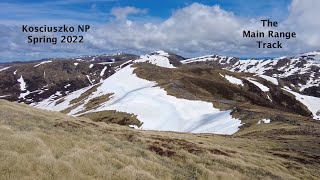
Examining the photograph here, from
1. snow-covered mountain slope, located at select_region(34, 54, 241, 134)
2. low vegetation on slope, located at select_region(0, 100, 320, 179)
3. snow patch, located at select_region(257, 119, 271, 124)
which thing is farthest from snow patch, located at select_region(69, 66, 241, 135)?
low vegetation on slope, located at select_region(0, 100, 320, 179)

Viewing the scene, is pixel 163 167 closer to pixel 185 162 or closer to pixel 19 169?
pixel 185 162

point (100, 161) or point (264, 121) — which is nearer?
point (100, 161)

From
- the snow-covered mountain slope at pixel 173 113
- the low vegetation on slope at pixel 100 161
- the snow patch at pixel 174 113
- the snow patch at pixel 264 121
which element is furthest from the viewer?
the snow-covered mountain slope at pixel 173 113

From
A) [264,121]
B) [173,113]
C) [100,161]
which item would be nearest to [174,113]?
[173,113]

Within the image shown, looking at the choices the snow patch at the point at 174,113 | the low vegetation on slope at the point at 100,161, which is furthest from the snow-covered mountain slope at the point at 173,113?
the low vegetation on slope at the point at 100,161

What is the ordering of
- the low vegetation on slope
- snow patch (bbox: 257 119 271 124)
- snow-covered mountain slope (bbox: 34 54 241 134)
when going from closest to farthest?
the low vegetation on slope, snow patch (bbox: 257 119 271 124), snow-covered mountain slope (bbox: 34 54 241 134)

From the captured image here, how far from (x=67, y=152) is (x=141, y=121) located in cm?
8734

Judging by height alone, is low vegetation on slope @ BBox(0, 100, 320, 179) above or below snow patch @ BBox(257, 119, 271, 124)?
above

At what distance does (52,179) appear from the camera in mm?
17453

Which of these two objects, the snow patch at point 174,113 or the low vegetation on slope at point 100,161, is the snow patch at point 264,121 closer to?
the snow patch at point 174,113

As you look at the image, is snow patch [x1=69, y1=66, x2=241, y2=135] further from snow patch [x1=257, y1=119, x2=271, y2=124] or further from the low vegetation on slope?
the low vegetation on slope

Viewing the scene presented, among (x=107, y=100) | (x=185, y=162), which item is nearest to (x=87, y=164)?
(x=185, y=162)

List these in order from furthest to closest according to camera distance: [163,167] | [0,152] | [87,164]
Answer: [163,167] → [87,164] → [0,152]

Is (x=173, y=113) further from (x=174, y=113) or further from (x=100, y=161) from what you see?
(x=100, y=161)
